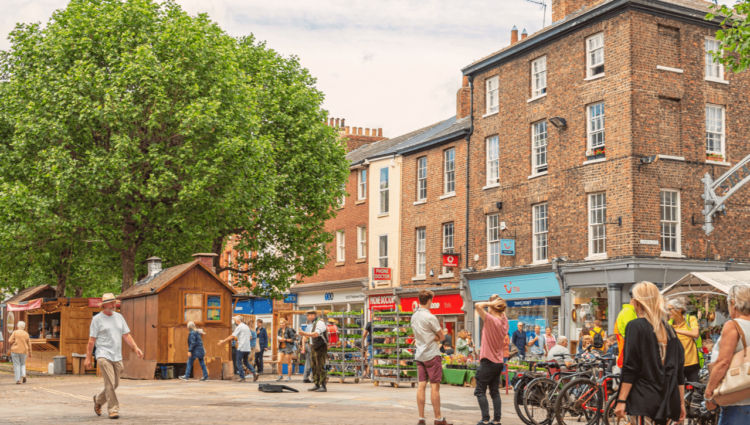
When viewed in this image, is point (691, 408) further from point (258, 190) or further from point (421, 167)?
point (421, 167)

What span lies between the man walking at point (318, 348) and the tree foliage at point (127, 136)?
809 cm

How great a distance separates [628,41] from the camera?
2520 cm

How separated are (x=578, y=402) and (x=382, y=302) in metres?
26.6

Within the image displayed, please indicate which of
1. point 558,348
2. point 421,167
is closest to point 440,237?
point 421,167

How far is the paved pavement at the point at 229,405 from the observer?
39.3 ft

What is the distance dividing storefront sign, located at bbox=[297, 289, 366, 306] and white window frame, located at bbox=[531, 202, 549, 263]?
42.0 feet

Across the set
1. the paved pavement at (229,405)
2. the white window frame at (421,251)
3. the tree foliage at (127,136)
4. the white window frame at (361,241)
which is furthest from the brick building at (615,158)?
the white window frame at (361,241)

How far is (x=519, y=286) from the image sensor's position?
2922 cm

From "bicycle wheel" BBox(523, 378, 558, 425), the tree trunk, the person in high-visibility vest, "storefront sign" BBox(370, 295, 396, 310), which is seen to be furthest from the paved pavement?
"storefront sign" BBox(370, 295, 396, 310)

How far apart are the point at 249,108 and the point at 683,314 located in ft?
65.5

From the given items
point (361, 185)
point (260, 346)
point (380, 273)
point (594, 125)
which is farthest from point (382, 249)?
point (594, 125)

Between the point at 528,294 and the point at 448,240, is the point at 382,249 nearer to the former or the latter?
the point at 448,240

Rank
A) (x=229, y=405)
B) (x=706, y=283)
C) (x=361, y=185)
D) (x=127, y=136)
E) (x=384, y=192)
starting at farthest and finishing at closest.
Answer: (x=361, y=185)
(x=384, y=192)
(x=127, y=136)
(x=706, y=283)
(x=229, y=405)

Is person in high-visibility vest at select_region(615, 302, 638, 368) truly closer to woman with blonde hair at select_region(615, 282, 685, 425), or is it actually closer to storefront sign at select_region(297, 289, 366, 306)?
woman with blonde hair at select_region(615, 282, 685, 425)
